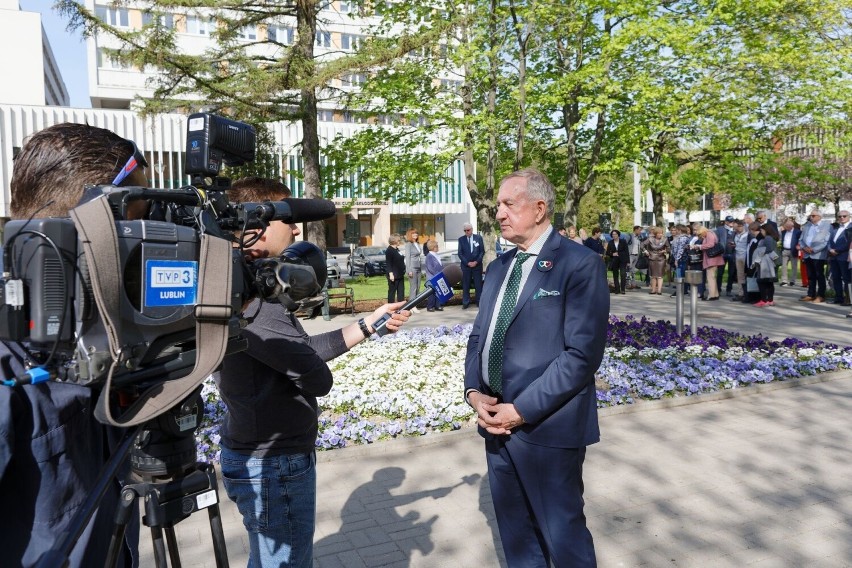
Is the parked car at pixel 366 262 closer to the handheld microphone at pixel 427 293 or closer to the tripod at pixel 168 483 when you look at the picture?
the handheld microphone at pixel 427 293

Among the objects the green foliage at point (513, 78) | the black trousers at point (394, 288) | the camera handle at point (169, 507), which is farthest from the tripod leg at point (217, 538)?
the black trousers at point (394, 288)

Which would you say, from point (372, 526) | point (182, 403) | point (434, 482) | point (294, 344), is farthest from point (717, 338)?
point (182, 403)

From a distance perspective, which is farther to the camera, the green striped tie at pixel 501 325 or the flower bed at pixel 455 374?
the flower bed at pixel 455 374

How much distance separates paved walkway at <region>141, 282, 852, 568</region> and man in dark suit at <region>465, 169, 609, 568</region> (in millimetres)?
1067

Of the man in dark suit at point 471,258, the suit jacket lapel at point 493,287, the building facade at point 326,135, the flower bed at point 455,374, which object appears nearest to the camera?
the suit jacket lapel at point 493,287

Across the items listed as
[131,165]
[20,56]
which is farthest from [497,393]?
[20,56]

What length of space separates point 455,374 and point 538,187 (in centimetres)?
547

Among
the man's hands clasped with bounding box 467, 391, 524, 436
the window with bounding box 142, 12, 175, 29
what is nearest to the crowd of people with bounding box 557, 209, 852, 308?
the window with bounding box 142, 12, 175, 29

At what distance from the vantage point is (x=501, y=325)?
316 cm

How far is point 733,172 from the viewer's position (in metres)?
23.3

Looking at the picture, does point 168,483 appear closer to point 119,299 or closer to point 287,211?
point 119,299

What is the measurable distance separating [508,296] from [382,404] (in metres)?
4.02

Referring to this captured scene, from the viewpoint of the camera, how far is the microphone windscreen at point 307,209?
79.9 inches

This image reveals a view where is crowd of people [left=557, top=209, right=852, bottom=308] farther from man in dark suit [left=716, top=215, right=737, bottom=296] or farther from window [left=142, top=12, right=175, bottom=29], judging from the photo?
window [left=142, top=12, right=175, bottom=29]
